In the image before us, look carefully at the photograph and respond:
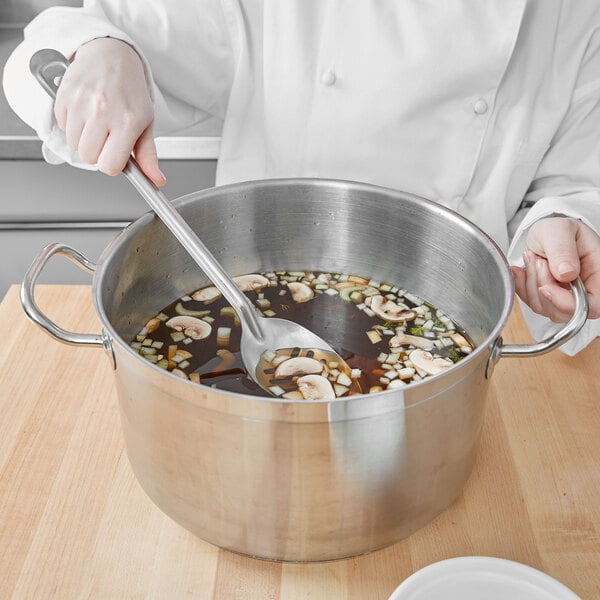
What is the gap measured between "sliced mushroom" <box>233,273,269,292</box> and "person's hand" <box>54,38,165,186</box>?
21 centimetres

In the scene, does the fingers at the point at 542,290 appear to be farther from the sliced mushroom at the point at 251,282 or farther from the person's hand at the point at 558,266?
the sliced mushroom at the point at 251,282

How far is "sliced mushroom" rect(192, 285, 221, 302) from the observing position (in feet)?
3.38

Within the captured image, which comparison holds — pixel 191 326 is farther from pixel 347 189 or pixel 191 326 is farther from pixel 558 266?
pixel 558 266

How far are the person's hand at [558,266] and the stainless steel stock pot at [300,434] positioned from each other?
66 mm

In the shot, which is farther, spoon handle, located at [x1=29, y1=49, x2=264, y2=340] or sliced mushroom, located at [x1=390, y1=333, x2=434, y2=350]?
sliced mushroom, located at [x1=390, y1=333, x2=434, y2=350]

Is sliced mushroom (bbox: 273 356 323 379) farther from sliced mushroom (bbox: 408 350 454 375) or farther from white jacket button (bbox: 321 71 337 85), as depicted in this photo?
white jacket button (bbox: 321 71 337 85)

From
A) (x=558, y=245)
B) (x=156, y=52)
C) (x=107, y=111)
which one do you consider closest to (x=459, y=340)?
(x=558, y=245)

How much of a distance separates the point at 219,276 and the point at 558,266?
1.25 feet

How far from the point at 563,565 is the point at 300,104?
0.80 meters

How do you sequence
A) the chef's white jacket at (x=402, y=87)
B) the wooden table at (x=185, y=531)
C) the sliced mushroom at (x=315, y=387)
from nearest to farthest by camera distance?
the wooden table at (x=185, y=531)
the sliced mushroom at (x=315, y=387)
the chef's white jacket at (x=402, y=87)

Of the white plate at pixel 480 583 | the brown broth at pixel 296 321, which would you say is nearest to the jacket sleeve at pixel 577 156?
the brown broth at pixel 296 321

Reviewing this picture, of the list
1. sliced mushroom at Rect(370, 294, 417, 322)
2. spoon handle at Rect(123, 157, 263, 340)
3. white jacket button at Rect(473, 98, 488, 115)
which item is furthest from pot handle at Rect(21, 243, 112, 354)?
white jacket button at Rect(473, 98, 488, 115)

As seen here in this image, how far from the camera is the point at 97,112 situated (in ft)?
2.80

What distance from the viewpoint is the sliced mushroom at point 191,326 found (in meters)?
0.96
